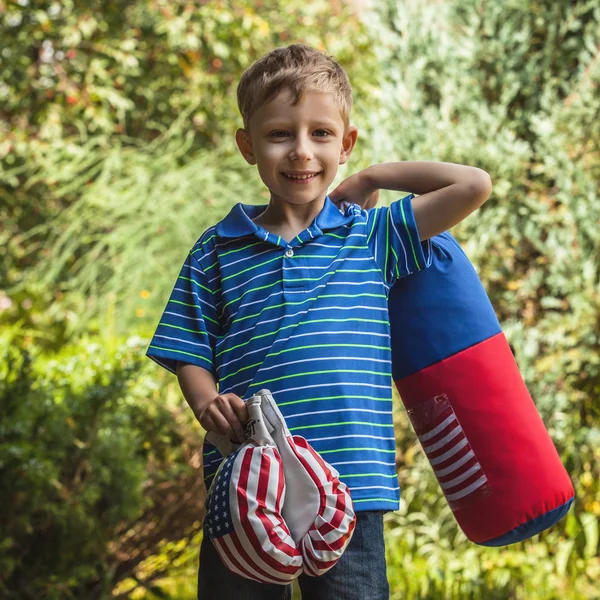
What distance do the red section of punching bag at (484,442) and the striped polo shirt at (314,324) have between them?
236mm

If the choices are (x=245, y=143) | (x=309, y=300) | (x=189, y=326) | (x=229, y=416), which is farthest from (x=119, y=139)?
(x=229, y=416)

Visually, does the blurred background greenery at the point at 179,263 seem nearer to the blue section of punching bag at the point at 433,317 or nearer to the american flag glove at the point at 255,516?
the blue section of punching bag at the point at 433,317

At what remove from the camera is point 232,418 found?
165 cm

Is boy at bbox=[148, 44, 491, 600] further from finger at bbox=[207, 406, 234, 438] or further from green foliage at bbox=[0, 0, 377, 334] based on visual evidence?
green foliage at bbox=[0, 0, 377, 334]

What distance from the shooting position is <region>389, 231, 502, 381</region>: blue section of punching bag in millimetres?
1994

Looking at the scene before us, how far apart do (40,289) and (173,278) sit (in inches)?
36.5

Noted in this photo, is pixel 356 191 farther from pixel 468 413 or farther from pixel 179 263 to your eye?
pixel 179 263

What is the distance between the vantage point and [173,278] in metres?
5.29

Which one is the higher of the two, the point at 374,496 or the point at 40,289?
the point at 40,289

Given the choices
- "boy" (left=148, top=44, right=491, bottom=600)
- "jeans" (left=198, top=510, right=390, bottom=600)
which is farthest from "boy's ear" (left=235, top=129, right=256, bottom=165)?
"jeans" (left=198, top=510, right=390, bottom=600)

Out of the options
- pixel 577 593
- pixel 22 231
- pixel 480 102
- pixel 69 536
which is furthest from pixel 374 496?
pixel 22 231

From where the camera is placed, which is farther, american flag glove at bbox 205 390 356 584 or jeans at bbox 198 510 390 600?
jeans at bbox 198 510 390 600

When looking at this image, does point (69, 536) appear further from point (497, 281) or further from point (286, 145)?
point (497, 281)

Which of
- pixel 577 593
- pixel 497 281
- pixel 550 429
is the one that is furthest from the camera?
pixel 497 281
